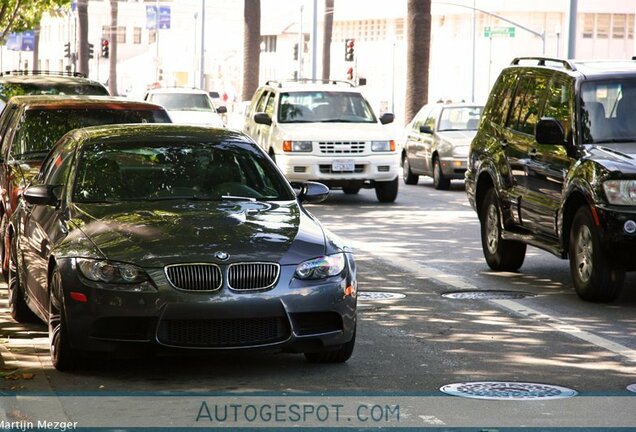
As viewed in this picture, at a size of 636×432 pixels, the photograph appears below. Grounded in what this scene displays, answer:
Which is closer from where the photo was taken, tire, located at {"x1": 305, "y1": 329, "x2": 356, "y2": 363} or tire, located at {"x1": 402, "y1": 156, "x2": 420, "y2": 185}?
tire, located at {"x1": 305, "y1": 329, "x2": 356, "y2": 363}

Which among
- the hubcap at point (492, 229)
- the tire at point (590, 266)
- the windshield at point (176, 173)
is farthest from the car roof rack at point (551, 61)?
the windshield at point (176, 173)

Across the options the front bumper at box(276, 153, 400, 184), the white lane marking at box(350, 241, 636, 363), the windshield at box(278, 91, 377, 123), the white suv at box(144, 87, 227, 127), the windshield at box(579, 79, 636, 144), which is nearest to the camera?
the white lane marking at box(350, 241, 636, 363)

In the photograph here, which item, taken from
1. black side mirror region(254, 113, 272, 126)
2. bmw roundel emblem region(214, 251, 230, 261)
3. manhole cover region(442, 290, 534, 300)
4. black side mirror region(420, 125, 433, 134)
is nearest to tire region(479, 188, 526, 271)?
manhole cover region(442, 290, 534, 300)

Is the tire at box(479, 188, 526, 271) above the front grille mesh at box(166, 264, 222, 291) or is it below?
below

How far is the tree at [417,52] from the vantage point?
3934 cm

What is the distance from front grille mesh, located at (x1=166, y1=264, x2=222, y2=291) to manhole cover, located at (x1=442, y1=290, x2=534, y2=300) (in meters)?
4.48

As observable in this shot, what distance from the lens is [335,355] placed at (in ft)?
30.8

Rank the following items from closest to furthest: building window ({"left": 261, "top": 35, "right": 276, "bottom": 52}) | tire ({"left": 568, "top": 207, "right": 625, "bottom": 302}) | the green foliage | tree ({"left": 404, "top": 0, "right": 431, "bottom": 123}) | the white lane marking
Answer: the white lane marking, tire ({"left": 568, "top": 207, "right": 625, "bottom": 302}), the green foliage, tree ({"left": 404, "top": 0, "right": 431, "bottom": 123}), building window ({"left": 261, "top": 35, "right": 276, "bottom": 52})

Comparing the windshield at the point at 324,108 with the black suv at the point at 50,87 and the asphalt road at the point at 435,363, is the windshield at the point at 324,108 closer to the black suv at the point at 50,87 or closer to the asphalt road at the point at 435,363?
the black suv at the point at 50,87

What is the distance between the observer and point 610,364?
954 cm

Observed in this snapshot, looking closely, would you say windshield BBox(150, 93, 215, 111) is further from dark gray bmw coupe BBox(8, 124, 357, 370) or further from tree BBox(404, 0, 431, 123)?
dark gray bmw coupe BBox(8, 124, 357, 370)

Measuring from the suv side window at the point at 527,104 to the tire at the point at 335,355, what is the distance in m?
5.08

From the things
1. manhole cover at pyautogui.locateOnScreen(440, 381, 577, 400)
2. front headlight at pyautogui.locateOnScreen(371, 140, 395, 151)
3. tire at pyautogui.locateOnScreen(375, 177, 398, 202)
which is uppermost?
front headlight at pyautogui.locateOnScreen(371, 140, 395, 151)

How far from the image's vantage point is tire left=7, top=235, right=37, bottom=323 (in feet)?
36.7
